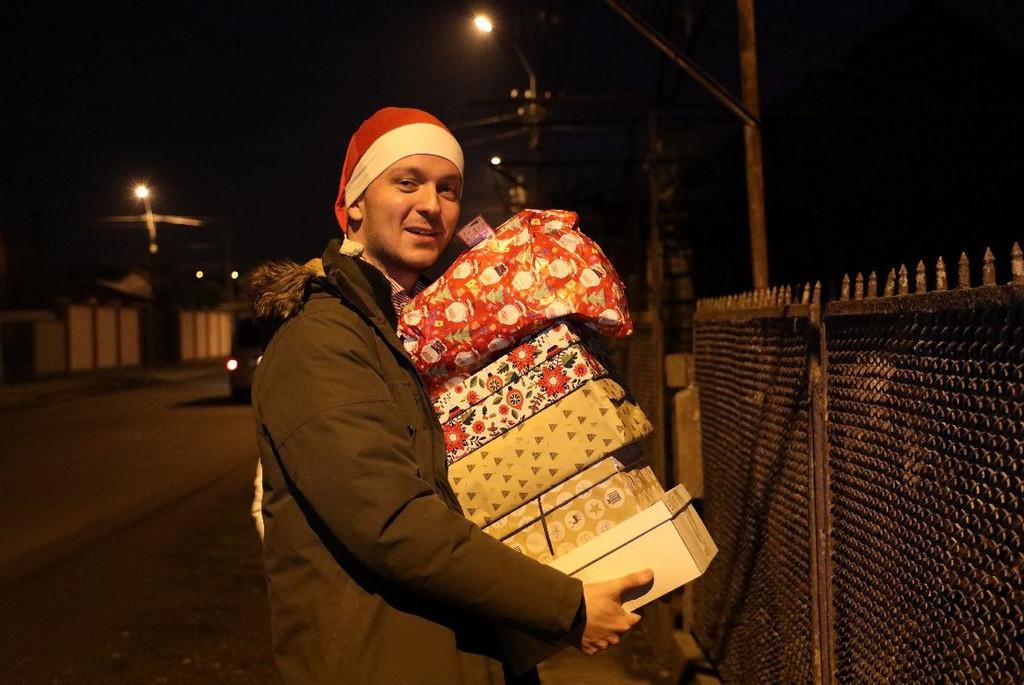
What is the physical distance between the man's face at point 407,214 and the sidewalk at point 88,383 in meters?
23.8

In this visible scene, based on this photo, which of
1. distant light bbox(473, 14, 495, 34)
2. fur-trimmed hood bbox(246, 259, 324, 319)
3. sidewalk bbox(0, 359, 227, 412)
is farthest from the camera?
sidewalk bbox(0, 359, 227, 412)

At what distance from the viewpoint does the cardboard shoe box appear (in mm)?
2078

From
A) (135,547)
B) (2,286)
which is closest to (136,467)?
(135,547)

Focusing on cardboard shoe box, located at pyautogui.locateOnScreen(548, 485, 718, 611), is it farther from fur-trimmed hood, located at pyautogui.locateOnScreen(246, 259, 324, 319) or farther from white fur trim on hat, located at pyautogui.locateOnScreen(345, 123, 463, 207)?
white fur trim on hat, located at pyautogui.locateOnScreen(345, 123, 463, 207)

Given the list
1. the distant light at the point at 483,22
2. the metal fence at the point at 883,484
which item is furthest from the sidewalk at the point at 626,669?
the distant light at the point at 483,22

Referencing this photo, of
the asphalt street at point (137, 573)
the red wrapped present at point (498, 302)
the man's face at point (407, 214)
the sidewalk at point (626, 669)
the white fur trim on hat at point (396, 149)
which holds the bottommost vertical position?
the sidewalk at point (626, 669)

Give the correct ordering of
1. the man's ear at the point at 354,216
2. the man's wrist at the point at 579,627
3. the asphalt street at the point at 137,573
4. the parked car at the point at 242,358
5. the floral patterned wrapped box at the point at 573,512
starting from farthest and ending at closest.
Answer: the parked car at the point at 242,358 < the asphalt street at the point at 137,573 < the man's ear at the point at 354,216 < the floral patterned wrapped box at the point at 573,512 < the man's wrist at the point at 579,627

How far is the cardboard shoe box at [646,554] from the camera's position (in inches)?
81.8

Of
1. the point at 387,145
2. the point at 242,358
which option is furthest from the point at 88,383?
the point at 387,145

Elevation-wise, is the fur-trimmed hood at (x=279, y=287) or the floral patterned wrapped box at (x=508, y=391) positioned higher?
the fur-trimmed hood at (x=279, y=287)

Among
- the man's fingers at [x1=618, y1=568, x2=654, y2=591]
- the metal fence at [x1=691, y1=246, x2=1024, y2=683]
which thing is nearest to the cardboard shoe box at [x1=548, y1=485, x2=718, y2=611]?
the man's fingers at [x1=618, y1=568, x2=654, y2=591]

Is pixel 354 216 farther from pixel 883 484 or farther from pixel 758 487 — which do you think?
pixel 758 487

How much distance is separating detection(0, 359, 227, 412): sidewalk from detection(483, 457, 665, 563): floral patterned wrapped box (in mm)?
23966

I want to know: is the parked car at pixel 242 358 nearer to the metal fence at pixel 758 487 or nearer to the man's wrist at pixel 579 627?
the metal fence at pixel 758 487
